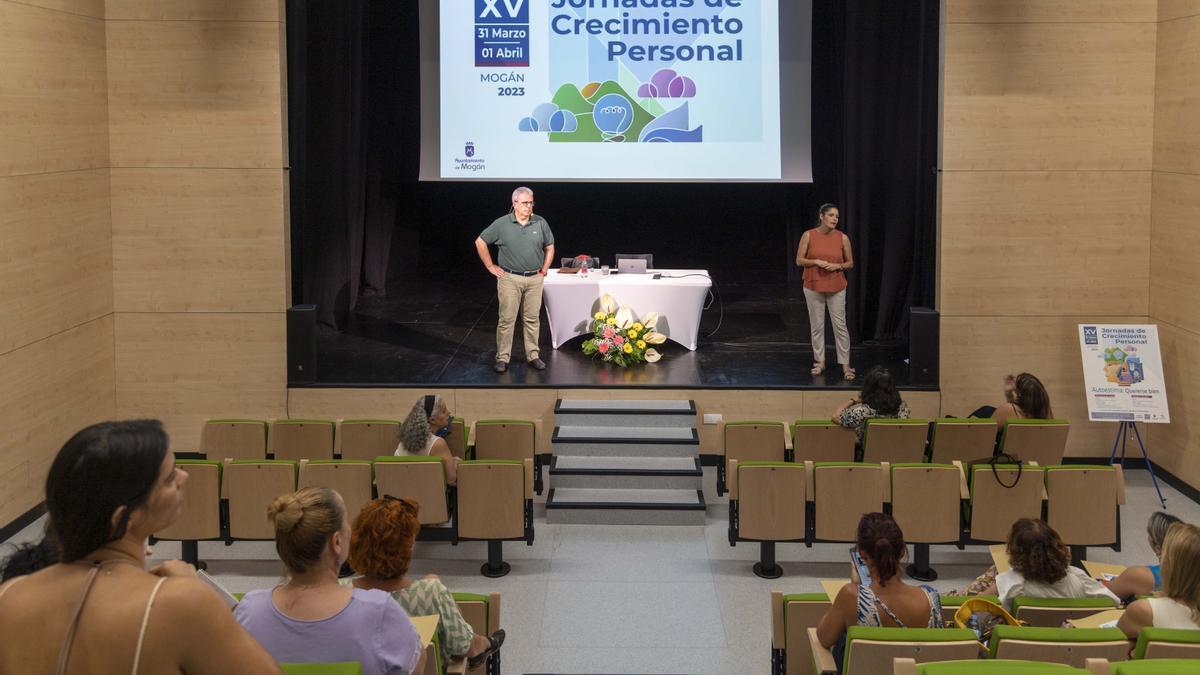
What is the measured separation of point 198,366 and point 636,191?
5.95 meters

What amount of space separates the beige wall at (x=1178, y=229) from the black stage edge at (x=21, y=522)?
7465 mm

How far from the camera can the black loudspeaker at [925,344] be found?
9.26 meters

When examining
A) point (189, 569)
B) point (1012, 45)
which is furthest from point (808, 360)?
point (189, 569)

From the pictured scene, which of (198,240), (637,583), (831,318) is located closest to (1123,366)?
(831,318)

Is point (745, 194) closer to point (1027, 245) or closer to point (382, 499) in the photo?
point (1027, 245)

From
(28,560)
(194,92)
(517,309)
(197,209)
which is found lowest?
(28,560)

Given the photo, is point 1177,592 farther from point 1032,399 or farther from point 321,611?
point 1032,399

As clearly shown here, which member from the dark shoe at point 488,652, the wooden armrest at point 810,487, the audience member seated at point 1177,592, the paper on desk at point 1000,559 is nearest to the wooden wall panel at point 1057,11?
the wooden armrest at point 810,487

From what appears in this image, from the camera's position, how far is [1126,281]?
911 centimetres

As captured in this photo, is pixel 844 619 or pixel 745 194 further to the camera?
pixel 745 194

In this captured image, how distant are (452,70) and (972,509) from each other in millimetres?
6376

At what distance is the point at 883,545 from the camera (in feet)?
14.0

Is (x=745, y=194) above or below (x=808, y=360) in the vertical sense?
above

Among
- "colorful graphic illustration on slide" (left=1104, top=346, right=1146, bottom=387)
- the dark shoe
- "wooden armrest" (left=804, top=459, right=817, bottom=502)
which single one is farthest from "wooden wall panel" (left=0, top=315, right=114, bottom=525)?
"colorful graphic illustration on slide" (left=1104, top=346, right=1146, bottom=387)
